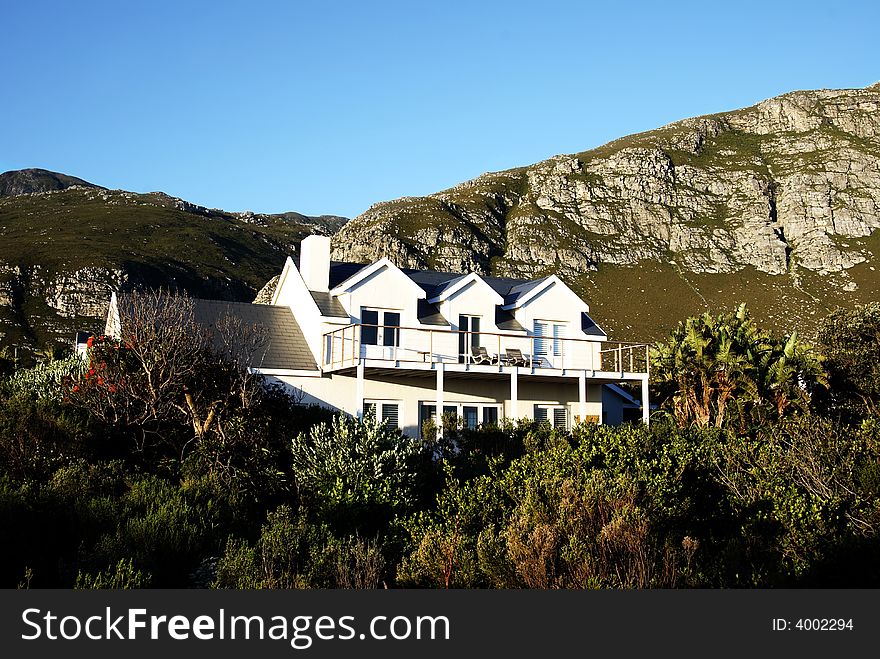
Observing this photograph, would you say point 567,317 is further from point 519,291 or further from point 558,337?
point 519,291

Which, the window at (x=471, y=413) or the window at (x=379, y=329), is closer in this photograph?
the window at (x=379, y=329)

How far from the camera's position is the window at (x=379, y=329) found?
2794 cm

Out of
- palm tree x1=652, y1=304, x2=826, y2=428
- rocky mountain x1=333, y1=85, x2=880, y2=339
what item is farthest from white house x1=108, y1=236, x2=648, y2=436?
rocky mountain x1=333, y1=85, x2=880, y2=339

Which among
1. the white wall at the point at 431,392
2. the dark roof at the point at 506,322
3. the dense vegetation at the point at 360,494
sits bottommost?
the dense vegetation at the point at 360,494

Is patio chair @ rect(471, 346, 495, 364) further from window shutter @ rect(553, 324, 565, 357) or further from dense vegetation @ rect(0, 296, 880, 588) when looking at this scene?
dense vegetation @ rect(0, 296, 880, 588)

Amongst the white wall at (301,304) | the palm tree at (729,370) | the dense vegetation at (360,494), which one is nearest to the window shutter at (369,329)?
the white wall at (301,304)

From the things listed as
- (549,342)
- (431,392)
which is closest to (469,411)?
(431,392)

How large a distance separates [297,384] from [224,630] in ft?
63.1

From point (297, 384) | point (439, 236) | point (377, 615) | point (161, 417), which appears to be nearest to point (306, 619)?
point (377, 615)

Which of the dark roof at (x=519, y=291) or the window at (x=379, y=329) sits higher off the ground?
the dark roof at (x=519, y=291)

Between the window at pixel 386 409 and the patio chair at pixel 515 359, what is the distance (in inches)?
165

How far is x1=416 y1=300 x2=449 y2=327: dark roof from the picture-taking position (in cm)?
2898

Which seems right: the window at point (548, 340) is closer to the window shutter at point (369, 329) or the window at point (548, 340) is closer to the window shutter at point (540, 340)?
the window shutter at point (540, 340)

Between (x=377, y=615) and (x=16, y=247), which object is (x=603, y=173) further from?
(x=377, y=615)
